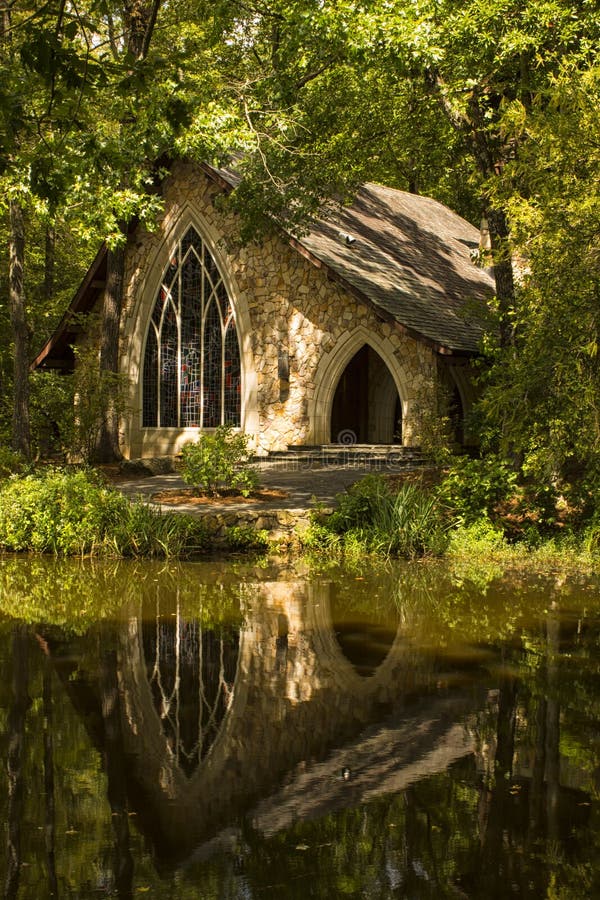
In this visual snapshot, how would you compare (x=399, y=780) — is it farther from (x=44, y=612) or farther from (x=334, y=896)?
(x=44, y=612)

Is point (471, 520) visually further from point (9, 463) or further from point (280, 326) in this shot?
point (280, 326)

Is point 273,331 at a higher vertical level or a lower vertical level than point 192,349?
higher

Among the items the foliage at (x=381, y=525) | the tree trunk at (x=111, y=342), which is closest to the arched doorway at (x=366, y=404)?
the tree trunk at (x=111, y=342)

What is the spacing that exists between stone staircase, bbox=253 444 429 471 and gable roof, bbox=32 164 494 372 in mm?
2191

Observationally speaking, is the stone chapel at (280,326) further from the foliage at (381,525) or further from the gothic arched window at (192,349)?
the foliage at (381,525)

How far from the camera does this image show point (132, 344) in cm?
2186

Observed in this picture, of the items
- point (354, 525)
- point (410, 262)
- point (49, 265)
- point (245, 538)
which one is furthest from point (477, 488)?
point (49, 265)

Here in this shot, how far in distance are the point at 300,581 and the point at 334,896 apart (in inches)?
274

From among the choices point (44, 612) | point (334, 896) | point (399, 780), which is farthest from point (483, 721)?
point (44, 612)

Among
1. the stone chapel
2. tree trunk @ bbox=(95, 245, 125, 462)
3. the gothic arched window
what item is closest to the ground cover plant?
the stone chapel

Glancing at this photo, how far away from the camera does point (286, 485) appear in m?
15.9

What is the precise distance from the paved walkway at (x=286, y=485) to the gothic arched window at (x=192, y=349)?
2.44m

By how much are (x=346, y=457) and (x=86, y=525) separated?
7.36m

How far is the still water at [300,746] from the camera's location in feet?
12.8
